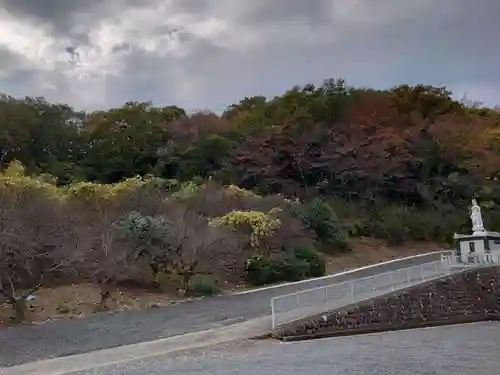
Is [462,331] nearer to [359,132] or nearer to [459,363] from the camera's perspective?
[459,363]

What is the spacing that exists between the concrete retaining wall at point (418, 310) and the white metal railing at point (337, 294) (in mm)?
426

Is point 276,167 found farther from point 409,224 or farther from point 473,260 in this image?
point 473,260

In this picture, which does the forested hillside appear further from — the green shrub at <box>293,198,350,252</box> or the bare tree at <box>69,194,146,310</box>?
the bare tree at <box>69,194,146,310</box>

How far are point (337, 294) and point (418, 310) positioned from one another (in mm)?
2811

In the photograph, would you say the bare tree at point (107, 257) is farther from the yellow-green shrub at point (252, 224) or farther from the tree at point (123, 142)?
the tree at point (123, 142)

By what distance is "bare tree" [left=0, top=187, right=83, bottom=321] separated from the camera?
655 inches

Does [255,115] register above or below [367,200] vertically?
above

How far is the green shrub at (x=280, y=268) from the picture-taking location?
2336 cm

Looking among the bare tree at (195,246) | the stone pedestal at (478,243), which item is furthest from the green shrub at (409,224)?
the bare tree at (195,246)

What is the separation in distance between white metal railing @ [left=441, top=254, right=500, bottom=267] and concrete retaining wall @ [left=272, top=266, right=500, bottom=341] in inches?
46.3

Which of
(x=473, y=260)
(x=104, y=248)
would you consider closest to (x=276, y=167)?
(x=473, y=260)

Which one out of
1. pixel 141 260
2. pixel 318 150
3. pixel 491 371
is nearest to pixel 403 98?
pixel 318 150

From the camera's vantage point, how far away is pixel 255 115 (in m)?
42.8

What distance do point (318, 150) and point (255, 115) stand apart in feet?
24.2
